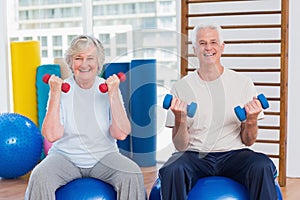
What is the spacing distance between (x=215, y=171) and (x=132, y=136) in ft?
6.12

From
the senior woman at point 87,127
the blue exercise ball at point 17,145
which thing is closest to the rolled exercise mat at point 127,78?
the blue exercise ball at point 17,145

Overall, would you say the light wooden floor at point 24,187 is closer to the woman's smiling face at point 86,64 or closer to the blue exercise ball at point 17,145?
the blue exercise ball at point 17,145

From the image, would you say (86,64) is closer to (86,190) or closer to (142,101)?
(86,190)

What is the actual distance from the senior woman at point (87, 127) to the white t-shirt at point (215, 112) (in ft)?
0.95

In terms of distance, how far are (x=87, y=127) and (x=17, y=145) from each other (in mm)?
1556

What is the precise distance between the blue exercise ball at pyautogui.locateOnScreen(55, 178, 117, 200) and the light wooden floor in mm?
1021

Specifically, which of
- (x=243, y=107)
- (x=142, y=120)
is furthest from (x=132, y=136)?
(x=243, y=107)

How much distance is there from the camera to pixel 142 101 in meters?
4.50

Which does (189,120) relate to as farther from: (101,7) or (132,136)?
(101,7)

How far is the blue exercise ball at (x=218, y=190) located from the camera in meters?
2.38

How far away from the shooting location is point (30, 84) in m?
4.93

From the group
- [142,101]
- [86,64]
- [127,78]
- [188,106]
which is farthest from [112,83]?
[142,101]

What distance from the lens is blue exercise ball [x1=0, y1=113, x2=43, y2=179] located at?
13.0ft

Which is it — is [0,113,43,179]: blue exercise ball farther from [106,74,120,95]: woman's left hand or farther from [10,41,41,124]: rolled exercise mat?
[106,74,120,95]: woman's left hand
